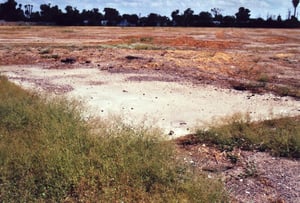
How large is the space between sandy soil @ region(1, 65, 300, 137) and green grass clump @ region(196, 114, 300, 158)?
2.64ft

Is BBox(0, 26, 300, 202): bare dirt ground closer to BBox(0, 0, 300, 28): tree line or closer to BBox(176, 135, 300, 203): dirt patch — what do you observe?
BBox(176, 135, 300, 203): dirt patch

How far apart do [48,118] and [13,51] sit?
19.7 meters

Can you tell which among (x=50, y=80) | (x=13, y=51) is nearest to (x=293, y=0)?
(x=13, y=51)

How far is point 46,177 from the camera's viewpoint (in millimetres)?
5977

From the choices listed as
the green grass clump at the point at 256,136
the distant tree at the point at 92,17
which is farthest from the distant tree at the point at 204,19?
the green grass clump at the point at 256,136

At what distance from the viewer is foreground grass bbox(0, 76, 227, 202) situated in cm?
562

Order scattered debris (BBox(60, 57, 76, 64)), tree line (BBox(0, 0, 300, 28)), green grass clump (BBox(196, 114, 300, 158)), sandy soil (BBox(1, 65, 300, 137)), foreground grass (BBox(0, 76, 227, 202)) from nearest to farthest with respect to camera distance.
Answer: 1. foreground grass (BBox(0, 76, 227, 202))
2. green grass clump (BBox(196, 114, 300, 158))
3. sandy soil (BBox(1, 65, 300, 137))
4. scattered debris (BBox(60, 57, 76, 64))
5. tree line (BBox(0, 0, 300, 28))

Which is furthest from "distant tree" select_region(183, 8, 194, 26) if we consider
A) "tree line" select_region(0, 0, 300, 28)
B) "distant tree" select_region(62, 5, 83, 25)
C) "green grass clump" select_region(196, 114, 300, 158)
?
"green grass clump" select_region(196, 114, 300, 158)

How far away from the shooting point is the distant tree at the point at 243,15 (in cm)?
9850

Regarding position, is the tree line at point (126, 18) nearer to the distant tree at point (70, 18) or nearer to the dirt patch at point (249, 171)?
the distant tree at point (70, 18)

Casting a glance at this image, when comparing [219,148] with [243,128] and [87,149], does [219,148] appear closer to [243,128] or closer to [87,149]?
[243,128]

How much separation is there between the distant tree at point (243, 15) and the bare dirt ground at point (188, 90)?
75.1 m

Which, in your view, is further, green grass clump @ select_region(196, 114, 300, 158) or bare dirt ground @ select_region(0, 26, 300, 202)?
green grass clump @ select_region(196, 114, 300, 158)

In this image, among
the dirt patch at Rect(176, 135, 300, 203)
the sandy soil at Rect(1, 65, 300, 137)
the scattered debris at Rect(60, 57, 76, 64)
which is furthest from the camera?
the scattered debris at Rect(60, 57, 76, 64)
